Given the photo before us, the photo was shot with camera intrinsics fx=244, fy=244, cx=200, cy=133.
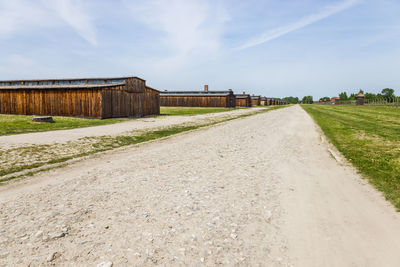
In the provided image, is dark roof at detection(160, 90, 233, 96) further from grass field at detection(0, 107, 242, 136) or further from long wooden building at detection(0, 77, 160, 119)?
grass field at detection(0, 107, 242, 136)

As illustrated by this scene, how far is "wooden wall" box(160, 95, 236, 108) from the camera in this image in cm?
6644

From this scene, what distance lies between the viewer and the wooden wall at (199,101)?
6644cm

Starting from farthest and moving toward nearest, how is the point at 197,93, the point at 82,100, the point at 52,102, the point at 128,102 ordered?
1. the point at 197,93
2. the point at 128,102
3. the point at 52,102
4. the point at 82,100

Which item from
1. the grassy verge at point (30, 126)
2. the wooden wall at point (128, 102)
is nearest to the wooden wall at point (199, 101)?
the wooden wall at point (128, 102)

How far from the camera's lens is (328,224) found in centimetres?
412

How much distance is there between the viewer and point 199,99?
6812 centimetres

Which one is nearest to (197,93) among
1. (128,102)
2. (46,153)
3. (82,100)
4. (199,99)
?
(199,99)

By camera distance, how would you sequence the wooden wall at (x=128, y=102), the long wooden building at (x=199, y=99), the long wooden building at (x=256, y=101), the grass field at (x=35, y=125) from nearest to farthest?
the grass field at (x=35, y=125) < the wooden wall at (x=128, y=102) < the long wooden building at (x=199, y=99) < the long wooden building at (x=256, y=101)

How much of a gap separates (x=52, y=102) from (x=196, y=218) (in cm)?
2898

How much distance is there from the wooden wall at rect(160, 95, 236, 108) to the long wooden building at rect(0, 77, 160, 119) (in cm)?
3510

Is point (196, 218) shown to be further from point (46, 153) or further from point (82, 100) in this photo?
point (82, 100)

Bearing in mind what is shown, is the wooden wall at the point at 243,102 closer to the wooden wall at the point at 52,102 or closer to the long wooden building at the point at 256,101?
the long wooden building at the point at 256,101

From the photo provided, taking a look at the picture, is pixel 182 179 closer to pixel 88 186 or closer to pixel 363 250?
pixel 88 186

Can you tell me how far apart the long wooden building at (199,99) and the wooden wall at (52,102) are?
42.8 meters
